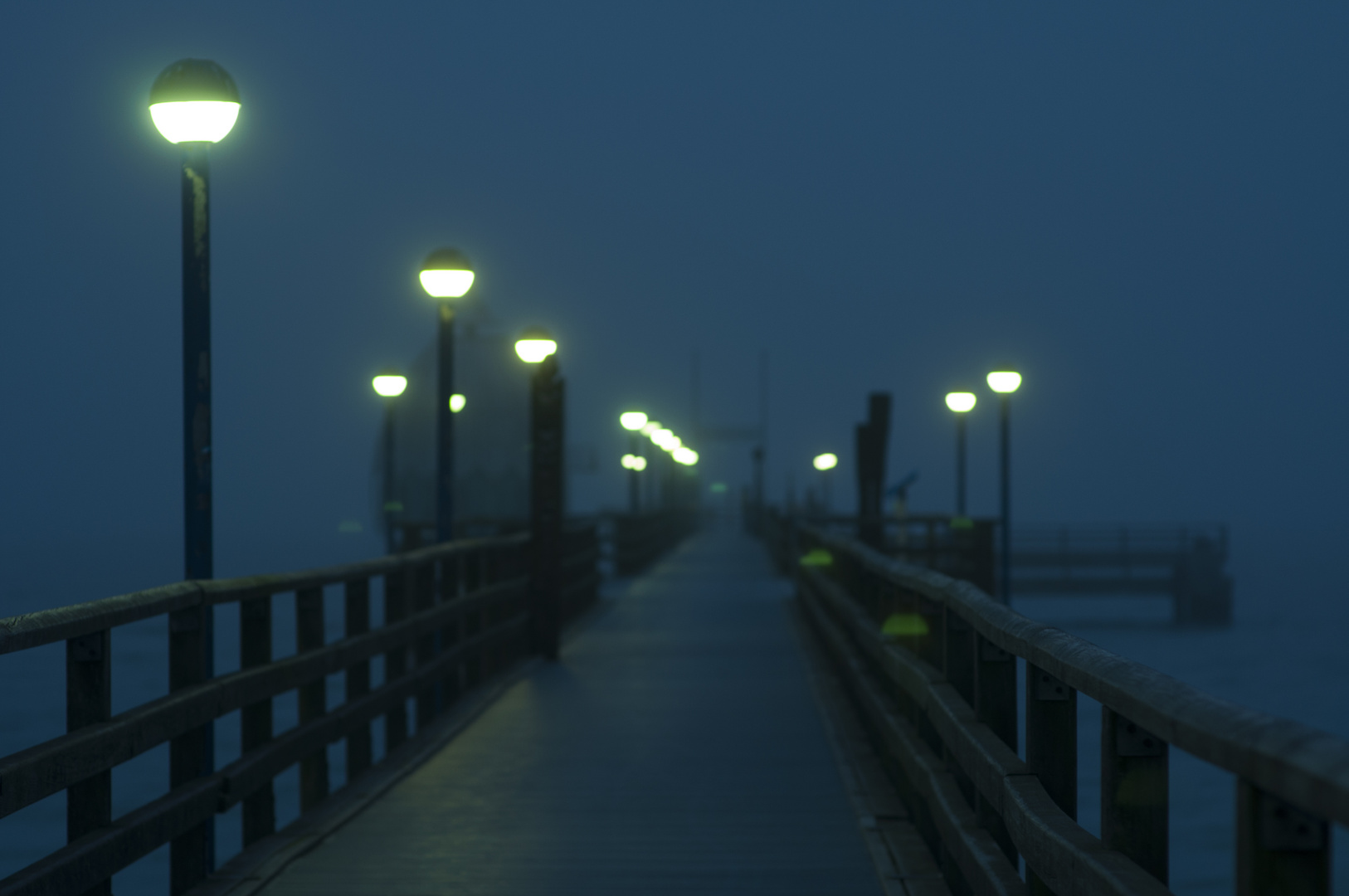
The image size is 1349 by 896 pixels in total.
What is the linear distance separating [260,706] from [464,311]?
8195cm

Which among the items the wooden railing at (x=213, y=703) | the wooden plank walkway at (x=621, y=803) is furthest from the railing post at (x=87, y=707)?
the wooden plank walkway at (x=621, y=803)

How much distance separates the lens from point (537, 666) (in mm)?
12898

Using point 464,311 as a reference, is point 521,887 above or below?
below

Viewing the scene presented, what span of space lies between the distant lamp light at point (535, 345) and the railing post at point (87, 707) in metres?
10.5

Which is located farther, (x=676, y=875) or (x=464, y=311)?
(x=464, y=311)

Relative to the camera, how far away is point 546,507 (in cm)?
1367

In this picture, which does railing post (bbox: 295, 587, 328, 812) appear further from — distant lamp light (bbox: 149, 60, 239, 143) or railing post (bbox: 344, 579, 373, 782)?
distant lamp light (bbox: 149, 60, 239, 143)

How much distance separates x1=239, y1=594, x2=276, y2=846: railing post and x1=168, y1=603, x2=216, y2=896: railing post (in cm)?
55

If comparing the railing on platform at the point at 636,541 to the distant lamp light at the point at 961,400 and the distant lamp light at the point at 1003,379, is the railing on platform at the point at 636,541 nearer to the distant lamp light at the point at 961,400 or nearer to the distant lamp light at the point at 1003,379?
the distant lamp light at the point at 961,400

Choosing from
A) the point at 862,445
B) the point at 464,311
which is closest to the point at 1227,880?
the point at 862,445

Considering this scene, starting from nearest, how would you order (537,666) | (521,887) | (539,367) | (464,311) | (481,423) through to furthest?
(521,887) < (537,666) < (539,367) < (481,423) < (464,311)

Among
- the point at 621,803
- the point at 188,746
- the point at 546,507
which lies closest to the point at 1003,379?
the point at 546,507

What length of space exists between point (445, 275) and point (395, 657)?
3649mm

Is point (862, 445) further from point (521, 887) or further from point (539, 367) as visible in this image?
point (521, 887)
